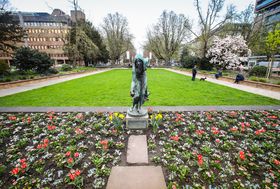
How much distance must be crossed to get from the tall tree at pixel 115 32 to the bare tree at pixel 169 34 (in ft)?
32.5

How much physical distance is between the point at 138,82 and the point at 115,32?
148ft

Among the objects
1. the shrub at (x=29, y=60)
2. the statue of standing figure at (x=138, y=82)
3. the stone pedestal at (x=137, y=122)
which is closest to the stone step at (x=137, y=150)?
the stone pedestal at (x=137, y=122)

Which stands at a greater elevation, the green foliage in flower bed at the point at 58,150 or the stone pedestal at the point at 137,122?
the stone pedestal at the point at 137,122

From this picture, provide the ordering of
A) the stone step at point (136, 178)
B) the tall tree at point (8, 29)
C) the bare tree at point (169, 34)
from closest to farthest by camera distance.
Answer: the stone step at point (136, 178), the tall tree at point (8, 29), the bare tree at point (169, 34)

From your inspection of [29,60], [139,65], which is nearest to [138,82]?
[139,65]

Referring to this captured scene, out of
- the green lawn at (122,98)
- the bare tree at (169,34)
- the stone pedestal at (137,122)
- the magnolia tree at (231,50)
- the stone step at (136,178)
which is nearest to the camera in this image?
the stone step at (136,178)

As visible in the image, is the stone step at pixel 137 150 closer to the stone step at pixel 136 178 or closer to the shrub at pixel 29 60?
the stone step at pixel 136 178

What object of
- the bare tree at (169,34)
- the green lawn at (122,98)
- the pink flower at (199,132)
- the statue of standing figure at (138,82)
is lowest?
the pink flower at (199,132)

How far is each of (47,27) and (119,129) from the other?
240 ft

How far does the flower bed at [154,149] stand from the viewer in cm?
245

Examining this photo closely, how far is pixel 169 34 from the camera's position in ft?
129

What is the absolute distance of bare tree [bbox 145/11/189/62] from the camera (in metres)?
37.5

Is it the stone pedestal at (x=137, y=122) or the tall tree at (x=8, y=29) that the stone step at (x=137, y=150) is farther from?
the tall tree at (x=8, y=29)

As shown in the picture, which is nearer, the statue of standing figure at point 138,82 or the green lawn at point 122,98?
the statue of standing figure at point 138,82
